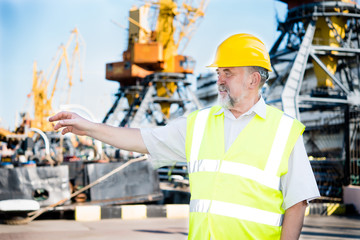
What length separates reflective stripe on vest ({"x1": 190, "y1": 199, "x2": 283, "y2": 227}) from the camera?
243 centimetres

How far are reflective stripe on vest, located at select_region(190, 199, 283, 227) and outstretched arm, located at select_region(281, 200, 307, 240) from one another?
6 centimetres

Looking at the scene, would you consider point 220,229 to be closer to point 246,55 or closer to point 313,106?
point 246,55

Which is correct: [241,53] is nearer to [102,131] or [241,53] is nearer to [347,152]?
[102,131]

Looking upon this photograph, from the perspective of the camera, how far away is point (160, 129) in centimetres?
285

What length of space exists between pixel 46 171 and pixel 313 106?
75.0 ft

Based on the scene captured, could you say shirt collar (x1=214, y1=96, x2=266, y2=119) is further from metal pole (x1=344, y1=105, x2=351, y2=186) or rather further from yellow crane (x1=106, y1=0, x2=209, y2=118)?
yellow crane (x1=106, y1=0, x2=209, y2=118)

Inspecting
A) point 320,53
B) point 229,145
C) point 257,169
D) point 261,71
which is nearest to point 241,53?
point 261,71

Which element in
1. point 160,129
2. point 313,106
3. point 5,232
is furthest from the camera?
point 313,106

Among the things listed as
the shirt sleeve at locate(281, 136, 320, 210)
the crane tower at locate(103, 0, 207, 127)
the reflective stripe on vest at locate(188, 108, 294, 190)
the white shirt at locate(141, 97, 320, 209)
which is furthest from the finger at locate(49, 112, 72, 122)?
the crane tower at locate(103, 0, 207, 127)

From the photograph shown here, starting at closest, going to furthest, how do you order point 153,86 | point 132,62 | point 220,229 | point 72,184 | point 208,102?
point 220,229 < point 72,184 < point 153,86 < point 132,62 < point 208,102

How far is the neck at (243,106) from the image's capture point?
8.68 ft

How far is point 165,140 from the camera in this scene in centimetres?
283

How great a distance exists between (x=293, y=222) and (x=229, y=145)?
53cm

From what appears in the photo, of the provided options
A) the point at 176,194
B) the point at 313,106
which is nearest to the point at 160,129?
the point at 176,194
